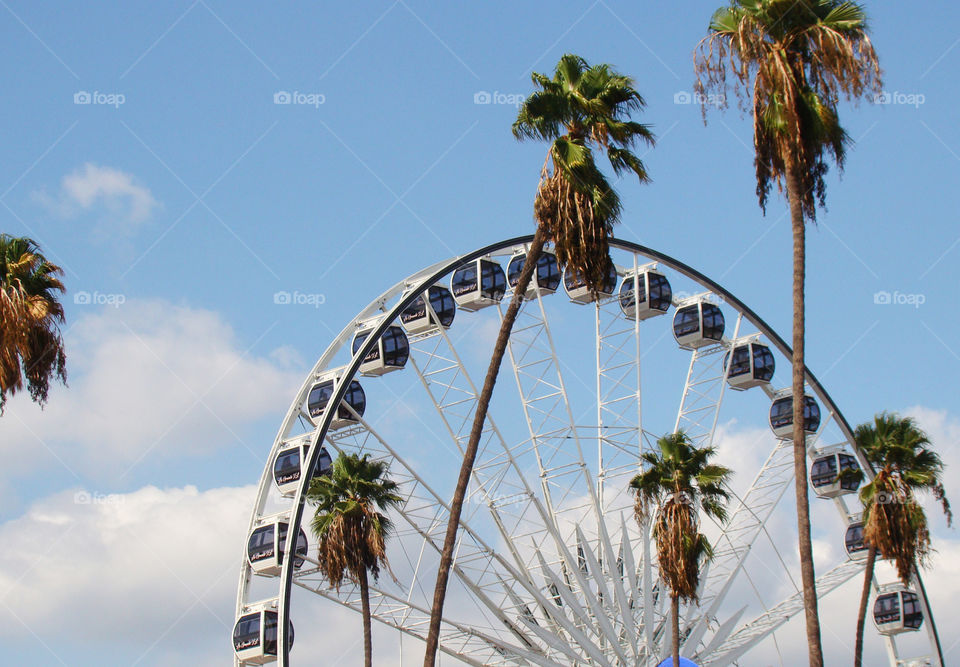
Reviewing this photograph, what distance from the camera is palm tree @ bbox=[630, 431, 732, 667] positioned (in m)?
37.0

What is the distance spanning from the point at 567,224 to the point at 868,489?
17977 mm

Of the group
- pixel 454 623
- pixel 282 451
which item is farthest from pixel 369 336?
pixel 454 623

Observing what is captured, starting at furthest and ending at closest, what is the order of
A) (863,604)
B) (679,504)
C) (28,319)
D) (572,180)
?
1. (863,604)
2. (679,504)
3. (572,180)
4. (28,319)

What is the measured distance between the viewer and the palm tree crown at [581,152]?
29578 millimetres

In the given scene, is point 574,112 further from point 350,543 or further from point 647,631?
point 647,631

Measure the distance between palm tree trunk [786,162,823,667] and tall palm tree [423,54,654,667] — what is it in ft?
16.1

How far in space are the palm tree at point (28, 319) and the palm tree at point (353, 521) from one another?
16629 mm

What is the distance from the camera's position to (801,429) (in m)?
25.2

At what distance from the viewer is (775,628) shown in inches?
2024

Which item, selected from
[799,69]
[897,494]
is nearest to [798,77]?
[799,69]

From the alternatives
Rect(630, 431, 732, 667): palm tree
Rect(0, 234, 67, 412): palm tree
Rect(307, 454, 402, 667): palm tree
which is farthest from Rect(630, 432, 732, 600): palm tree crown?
Rect(0, 234, 67, 412): palm tree

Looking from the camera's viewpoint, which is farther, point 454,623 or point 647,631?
point 647,631

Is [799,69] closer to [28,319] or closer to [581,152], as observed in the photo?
[581,152]

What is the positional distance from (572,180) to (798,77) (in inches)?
227
